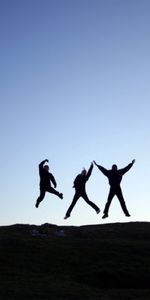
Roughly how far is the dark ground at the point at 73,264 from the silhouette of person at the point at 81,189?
1449 mm

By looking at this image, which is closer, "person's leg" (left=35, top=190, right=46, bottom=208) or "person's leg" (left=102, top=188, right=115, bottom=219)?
"person's leg" (left=102, top=188, right=115, bottom=219)

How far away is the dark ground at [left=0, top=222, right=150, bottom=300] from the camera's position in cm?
1984

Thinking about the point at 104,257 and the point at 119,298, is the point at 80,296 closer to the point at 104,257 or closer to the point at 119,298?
the point at 119,298

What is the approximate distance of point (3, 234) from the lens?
27500 mm

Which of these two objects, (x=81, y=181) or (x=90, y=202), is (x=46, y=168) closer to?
(x=81, y=181)

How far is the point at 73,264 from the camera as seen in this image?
23.5 meters

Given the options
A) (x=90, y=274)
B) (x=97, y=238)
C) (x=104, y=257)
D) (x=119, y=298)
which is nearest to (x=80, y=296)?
(x=119, y=298)

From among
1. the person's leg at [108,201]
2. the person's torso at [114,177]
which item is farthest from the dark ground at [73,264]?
the person's torso at [114,177]

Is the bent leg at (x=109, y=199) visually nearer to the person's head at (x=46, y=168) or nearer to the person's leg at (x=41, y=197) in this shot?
the person's leg at (x=41, y=197)

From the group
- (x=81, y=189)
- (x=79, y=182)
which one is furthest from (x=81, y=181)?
(x=81, y=189)

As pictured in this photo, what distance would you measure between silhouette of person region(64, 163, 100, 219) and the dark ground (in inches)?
57.1

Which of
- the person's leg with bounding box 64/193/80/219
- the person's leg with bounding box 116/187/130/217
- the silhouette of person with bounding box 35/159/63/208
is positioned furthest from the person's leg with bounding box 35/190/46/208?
the person's leg with bounding box 116/187/130/217

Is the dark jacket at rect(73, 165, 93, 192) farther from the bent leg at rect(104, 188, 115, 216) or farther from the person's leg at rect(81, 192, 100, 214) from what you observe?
the bent leg at rect(104, 188, 115, 216)

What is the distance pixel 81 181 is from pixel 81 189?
1.43ft
